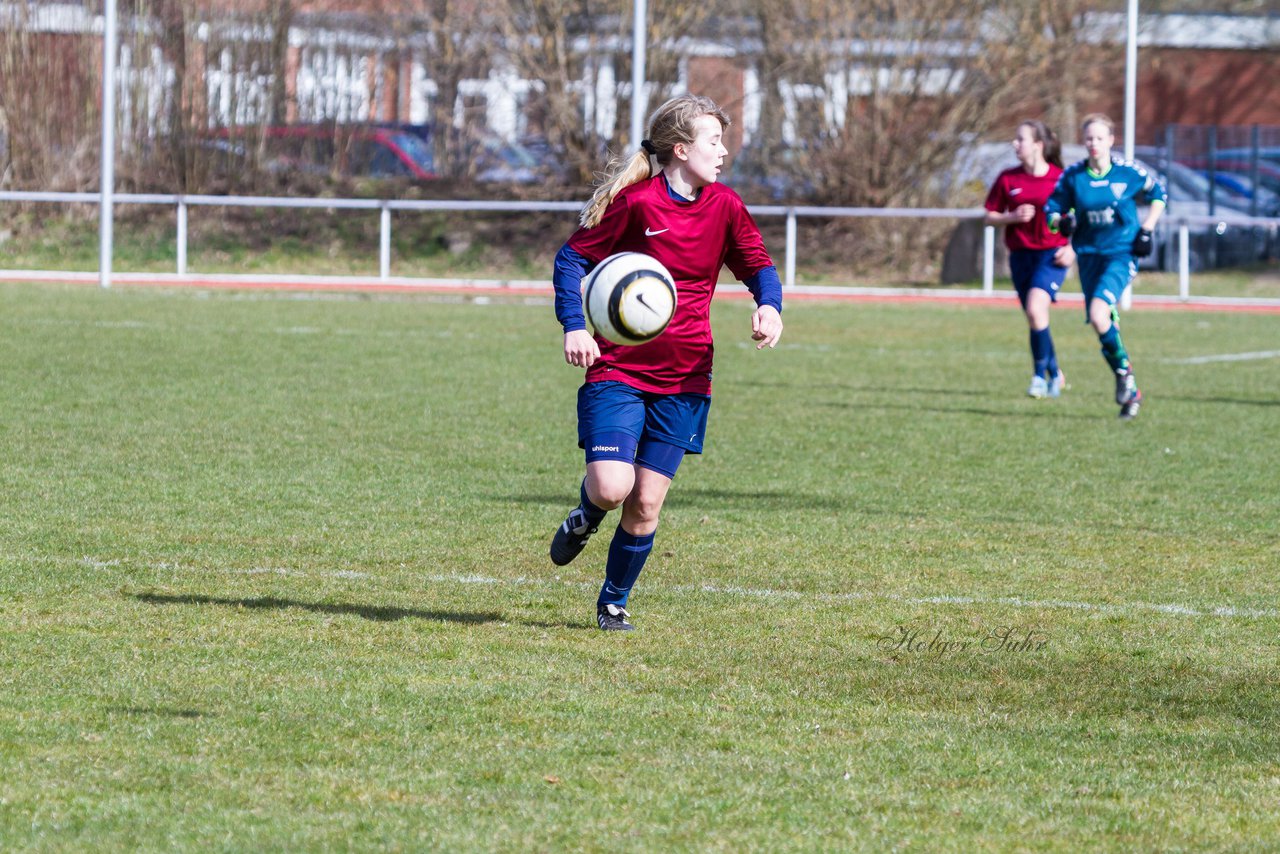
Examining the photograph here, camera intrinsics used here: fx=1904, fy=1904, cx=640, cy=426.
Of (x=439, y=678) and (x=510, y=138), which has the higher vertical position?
(x=510, y=138)

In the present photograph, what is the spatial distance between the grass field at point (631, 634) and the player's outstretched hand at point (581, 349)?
0.84 meters

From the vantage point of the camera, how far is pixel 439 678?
509cm

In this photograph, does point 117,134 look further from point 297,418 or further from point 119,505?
point 119,505

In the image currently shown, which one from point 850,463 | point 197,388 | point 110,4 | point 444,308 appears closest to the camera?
point 850,463

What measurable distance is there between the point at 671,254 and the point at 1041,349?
323 inches

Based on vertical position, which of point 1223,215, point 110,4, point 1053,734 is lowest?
point 1053,734

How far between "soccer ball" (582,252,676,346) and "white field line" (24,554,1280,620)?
1256 mm

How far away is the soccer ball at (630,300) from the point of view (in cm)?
545

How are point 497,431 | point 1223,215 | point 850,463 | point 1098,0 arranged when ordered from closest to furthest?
point 850,463, point 497,431, point 1223,215, point 1098,0

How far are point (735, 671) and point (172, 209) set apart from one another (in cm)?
2525

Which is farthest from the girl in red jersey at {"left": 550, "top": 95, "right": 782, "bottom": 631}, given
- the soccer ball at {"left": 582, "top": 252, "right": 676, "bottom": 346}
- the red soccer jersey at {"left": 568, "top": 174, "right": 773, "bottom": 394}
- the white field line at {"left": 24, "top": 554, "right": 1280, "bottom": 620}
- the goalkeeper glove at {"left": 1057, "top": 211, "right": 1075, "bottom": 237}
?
the goalkeeper glove at {"left": 1057, "top": 211, "right": 1075, "bottom": 237}

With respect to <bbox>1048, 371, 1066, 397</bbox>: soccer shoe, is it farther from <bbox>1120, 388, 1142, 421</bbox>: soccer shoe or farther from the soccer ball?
the soccer ball

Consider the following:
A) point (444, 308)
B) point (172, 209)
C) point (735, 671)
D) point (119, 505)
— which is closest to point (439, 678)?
point (735, 671)

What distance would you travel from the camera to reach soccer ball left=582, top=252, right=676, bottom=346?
545 centimetres
